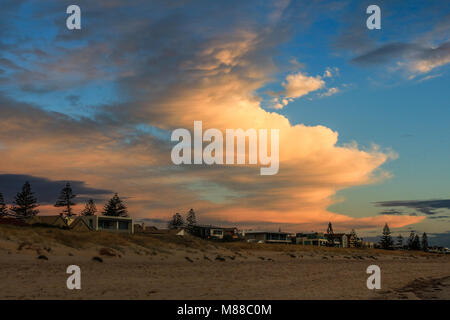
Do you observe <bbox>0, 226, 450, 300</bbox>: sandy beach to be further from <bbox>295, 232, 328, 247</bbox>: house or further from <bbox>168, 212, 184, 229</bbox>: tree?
<bbox>168, 212, 184, 229</bbox>: tree

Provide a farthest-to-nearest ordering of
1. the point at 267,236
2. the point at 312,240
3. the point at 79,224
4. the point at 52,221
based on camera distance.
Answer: the point at 312,240
the point at 267,236
the point at 52,221
the point at 79,224

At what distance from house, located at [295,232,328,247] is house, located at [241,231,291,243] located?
7154 mm

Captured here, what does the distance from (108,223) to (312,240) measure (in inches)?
3012

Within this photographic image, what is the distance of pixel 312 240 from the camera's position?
442 ft

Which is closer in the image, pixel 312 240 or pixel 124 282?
pixel 124 282

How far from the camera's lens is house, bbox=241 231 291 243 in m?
121

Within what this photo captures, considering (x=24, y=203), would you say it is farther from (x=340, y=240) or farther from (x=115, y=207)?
(x=340, y=240)

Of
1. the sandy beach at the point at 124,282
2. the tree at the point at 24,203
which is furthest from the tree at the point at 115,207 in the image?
the sandy beach at the point at 124,282

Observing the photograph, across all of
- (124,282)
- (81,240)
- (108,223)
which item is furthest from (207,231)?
(124,282)

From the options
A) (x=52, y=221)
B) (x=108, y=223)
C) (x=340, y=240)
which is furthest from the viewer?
(x=340, y=240)

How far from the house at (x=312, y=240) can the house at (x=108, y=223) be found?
66.0 meters
